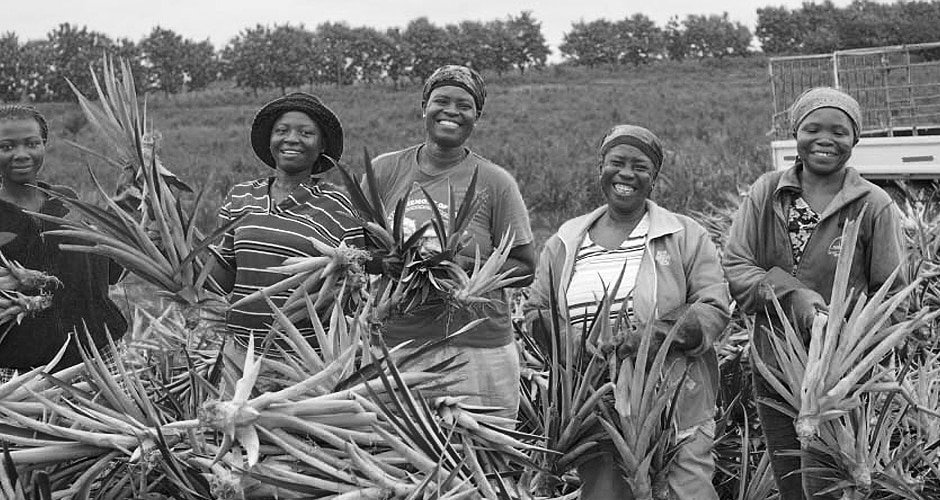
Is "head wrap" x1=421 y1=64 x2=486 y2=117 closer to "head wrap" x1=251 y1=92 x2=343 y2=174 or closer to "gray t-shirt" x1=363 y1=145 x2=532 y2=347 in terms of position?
"gray t-shirt" x1=363 y1=145 x2=532 y2=347

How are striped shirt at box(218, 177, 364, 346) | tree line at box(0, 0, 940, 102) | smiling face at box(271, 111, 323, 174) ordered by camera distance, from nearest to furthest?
striped shirt at box(218, 177, 364, 346)
smiling face at box(271, 111, 323, 174)
tree line at box(0, 0, 940, 102)

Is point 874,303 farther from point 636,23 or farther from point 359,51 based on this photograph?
A: point 636,23

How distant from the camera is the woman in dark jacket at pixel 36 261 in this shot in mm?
2504

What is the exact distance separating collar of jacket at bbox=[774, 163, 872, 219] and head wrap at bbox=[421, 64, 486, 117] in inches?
36.8

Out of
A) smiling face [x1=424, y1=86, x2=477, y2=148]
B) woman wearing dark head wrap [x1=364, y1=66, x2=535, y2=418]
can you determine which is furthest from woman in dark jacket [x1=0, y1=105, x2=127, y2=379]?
smiling face [x1=424, y1=86, x2=477, y2=148]

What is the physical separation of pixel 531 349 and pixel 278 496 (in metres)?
2.05

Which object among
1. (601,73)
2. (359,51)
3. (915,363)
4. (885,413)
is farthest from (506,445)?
(359,51)

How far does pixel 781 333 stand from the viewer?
8.21ft

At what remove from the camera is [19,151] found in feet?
8.38

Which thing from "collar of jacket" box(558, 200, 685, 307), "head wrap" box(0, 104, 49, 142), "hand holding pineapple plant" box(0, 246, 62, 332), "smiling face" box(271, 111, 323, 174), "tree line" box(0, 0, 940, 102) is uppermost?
"tree line" box(0, 0, 940, 102)

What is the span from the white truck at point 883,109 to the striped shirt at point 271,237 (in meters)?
5.18

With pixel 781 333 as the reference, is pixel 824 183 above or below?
above

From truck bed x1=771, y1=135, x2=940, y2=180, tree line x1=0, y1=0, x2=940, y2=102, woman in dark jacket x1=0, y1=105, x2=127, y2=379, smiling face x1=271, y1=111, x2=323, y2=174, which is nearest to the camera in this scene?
smiling face x1=271, y1=111, x2=323, y2=174

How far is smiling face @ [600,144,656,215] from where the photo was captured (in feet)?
7.85
